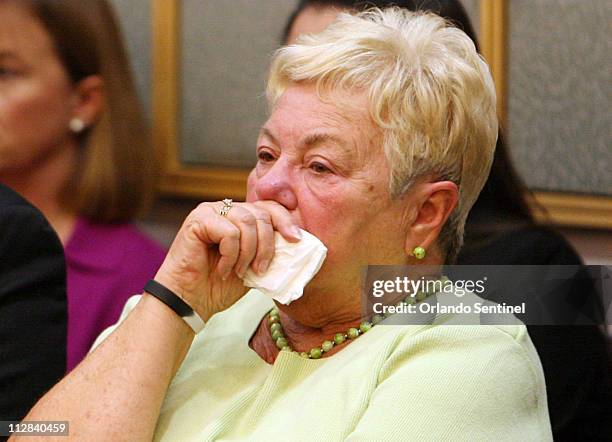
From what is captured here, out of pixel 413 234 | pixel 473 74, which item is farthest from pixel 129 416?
pixel 473 74

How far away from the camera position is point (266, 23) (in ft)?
8.88

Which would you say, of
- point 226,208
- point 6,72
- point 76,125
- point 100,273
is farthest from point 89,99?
point 226,208

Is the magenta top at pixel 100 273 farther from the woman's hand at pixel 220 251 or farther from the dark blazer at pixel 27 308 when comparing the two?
the woman's hand at pixel 220 251

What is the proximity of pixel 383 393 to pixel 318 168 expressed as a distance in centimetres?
36

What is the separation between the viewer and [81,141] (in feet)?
8.73

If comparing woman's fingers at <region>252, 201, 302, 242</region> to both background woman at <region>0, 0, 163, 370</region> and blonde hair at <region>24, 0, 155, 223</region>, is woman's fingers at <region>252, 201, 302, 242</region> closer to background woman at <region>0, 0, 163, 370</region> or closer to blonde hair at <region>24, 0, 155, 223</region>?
background woman at <region>0, 0, 163, 370</region>

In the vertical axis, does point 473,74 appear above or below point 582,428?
above

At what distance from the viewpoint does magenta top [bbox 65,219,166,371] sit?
2402 mm

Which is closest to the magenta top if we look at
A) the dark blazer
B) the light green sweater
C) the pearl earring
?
the pearl earring

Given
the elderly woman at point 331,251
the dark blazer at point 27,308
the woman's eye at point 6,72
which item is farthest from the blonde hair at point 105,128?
the elderly woman at point 331,251

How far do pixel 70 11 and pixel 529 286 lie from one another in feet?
4.48

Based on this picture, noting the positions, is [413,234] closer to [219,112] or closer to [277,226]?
[277,226]

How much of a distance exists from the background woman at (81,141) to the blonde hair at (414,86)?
1.04 m

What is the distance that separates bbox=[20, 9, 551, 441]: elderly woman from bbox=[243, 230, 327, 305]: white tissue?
0.05 feet
